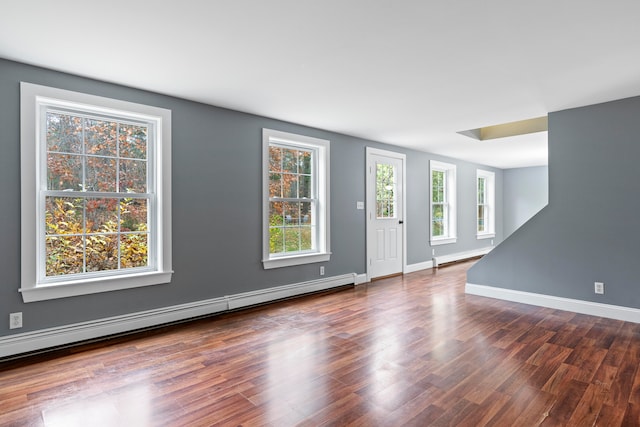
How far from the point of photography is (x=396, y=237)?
6.29 meters

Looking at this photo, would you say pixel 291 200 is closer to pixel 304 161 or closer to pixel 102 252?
pixel 304 161

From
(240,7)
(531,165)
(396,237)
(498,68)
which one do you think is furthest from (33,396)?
(531,165)

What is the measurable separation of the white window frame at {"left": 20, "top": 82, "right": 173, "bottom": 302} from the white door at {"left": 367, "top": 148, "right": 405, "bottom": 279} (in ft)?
10.6

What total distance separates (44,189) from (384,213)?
4.67m

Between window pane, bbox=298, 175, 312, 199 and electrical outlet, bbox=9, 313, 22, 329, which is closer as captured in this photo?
electrical outlet, bbox=9, 313, 22, 329

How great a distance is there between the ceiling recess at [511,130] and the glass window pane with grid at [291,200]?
96.5 inches

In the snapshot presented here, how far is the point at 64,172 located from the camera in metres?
3.08

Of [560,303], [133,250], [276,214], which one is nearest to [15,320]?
[133,250]

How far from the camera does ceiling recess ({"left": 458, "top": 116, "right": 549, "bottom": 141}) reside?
5195 mm

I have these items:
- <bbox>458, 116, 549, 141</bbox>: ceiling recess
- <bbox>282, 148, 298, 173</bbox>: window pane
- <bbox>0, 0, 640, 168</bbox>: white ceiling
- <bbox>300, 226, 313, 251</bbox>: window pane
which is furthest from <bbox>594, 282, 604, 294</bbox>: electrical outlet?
<bbox>282, 148, 298, 173</bbox>: window pane

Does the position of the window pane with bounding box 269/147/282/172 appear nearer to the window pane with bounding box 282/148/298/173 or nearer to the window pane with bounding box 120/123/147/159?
the window pane with bounding box 282/148/298/173

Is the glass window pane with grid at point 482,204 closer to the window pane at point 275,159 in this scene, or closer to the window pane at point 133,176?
the window pane at point 275,159

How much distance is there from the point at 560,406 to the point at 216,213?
3390 mm

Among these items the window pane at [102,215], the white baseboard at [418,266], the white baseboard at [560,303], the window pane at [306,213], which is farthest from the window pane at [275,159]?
the white baseboard at [418,266]
